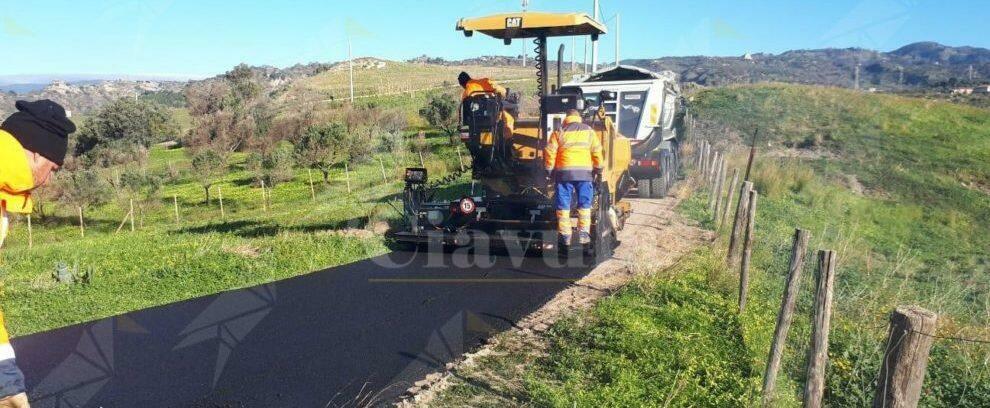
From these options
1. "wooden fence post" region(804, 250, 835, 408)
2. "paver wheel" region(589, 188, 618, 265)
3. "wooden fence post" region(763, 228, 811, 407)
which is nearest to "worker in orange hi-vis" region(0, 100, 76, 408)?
"wooden fence post" region(804, 250, 835, 408)

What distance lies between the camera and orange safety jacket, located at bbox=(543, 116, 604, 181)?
8.23 m

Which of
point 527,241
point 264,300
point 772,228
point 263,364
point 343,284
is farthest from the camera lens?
point 772,228

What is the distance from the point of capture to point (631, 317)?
244 inches

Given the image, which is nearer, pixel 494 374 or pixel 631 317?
pixel 494 374

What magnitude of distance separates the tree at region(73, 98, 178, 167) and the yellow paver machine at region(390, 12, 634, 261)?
2749 centimetres

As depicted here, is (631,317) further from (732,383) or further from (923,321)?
(923,321)

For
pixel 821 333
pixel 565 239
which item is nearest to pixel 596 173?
pixel 565 239

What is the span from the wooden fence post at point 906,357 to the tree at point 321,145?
74.7ft

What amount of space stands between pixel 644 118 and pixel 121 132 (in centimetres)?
3215

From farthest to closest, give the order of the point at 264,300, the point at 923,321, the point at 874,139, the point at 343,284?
the point at 874,139, the point at 343,284, the point at 264,300, the point at 923,321

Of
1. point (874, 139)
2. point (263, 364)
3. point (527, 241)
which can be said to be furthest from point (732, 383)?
point (874, 139)

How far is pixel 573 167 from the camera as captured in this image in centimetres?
824

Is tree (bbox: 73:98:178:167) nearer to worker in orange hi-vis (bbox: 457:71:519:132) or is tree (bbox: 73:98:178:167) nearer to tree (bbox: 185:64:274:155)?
tree (bbox: 185:64:274:155)

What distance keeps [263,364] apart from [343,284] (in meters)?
2.62
